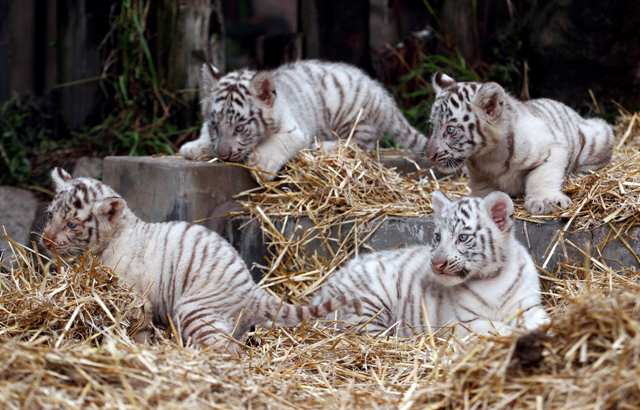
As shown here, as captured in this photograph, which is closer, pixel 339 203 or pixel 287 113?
pixel 339 203

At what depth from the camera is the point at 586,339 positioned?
360 cm

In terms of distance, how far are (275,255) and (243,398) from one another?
2.28 m

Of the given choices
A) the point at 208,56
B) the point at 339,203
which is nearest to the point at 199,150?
the point at 339,203

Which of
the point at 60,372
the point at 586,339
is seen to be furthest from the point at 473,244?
the point at 60,372

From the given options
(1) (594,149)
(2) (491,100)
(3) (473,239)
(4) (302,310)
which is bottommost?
(4) (302,310)

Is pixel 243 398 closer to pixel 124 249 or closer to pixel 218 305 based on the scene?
pixel 218 305

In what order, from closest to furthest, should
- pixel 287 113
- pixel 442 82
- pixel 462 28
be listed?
1. pixel 442 82
2. pixel 287 113
3. pixel 462 28

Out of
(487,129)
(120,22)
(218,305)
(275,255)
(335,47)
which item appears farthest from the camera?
(335,47)

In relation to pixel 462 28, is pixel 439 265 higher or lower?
lower

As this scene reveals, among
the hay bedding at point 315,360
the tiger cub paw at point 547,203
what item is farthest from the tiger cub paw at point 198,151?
the tiger cub paw at point 547,203

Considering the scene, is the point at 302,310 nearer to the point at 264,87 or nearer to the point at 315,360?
the point at 315,360

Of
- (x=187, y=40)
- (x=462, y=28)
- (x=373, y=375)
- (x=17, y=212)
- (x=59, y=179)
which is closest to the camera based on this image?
(x=373, y=375)

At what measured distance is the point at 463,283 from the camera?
4.89m

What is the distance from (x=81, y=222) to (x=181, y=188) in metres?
0.82
